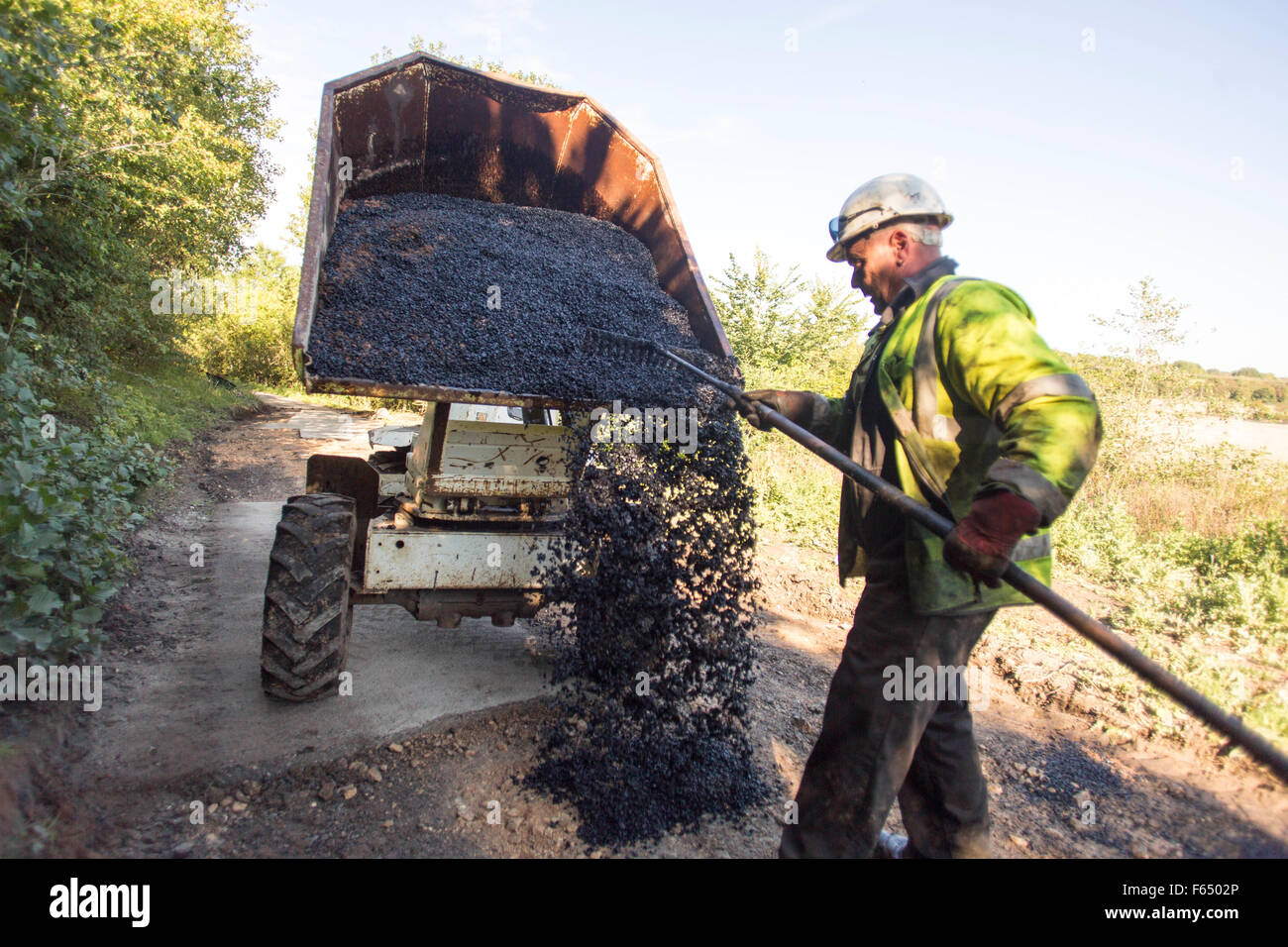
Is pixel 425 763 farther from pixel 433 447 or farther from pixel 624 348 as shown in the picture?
pixel 624 348

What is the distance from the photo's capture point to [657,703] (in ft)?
9.91

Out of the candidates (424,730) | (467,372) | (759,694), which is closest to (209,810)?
(424,730)

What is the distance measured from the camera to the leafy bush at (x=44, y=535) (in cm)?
275

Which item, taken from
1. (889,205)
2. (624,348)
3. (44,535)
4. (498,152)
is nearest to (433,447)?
(624,348)

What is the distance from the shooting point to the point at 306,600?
10.7 ft

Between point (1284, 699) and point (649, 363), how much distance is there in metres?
3.79

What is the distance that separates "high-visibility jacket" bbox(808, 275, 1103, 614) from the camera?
175cm

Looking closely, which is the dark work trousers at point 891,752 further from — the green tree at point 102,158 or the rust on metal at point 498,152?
the green tree at point 102,158

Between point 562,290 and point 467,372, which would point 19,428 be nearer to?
point 467,372

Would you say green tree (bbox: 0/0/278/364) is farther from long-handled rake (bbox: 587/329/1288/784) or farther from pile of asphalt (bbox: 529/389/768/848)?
long-handled rake (bbox: 587/329/1288/784)
